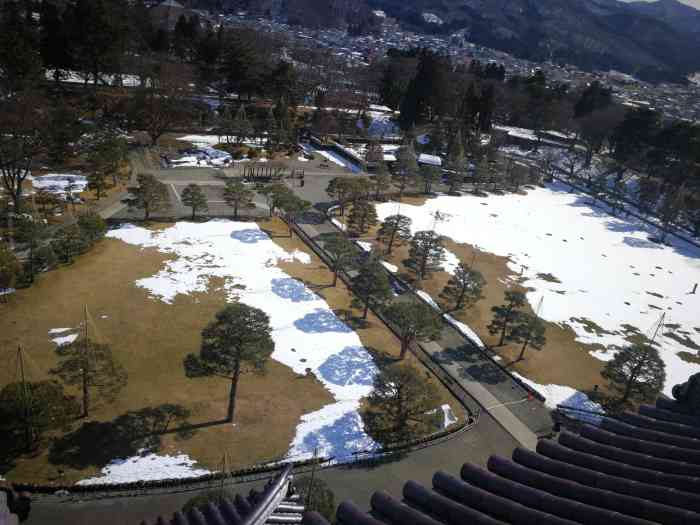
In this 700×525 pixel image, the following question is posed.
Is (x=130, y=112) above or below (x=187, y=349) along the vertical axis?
above

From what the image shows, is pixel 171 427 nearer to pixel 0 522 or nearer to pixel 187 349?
pixel 187 349

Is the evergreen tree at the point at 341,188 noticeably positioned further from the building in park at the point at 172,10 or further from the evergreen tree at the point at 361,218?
the building in park at the point at 172,10

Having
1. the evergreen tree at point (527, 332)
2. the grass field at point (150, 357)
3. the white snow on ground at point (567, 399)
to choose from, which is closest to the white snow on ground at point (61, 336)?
the grass field at point (150, 357)

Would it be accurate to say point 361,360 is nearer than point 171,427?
No

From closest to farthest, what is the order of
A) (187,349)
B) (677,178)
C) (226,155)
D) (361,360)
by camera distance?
1. (187,349)
2. (361,360)
3. (226,155)
4. (677,178)

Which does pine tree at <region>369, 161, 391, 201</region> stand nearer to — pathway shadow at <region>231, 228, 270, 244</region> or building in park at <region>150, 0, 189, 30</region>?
pathway shadow at <region>231, 228, 270, 244</region>

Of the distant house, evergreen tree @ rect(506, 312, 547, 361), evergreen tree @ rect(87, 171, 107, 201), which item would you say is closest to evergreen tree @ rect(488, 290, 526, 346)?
evergreen tree @ rect(506, 312, 547, 361)

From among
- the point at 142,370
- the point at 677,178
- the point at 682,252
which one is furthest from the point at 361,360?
the point at 677,178

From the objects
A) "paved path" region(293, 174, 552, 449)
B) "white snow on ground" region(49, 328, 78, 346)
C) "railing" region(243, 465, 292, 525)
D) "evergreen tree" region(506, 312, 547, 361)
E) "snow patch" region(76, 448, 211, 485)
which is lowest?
"snow patch" region(76, 448, 211, 485)
